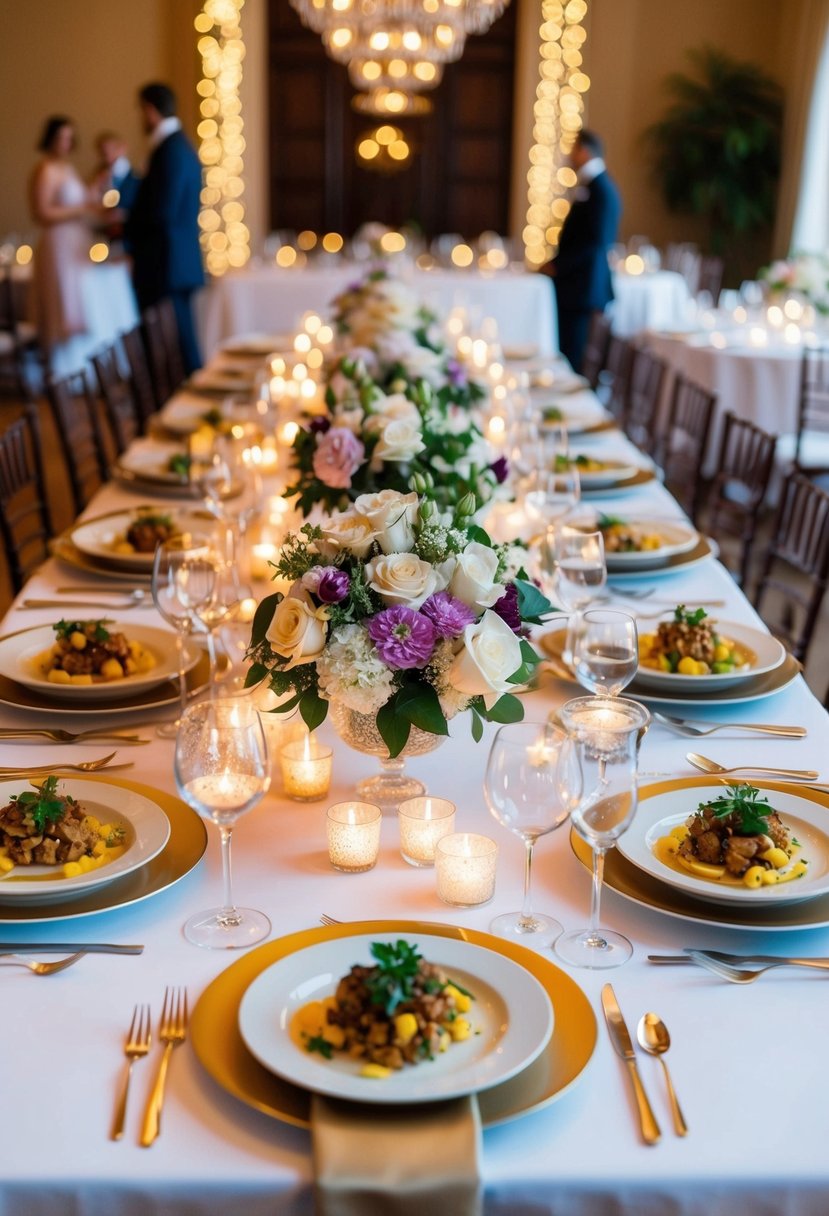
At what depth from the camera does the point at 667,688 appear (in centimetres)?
204

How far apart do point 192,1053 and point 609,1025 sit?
0.39 metres

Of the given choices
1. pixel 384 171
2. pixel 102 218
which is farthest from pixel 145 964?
pixel 384 171

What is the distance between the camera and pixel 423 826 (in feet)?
5.09

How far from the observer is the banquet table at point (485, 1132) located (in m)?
1.06

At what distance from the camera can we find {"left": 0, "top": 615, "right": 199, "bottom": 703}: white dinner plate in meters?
1.97

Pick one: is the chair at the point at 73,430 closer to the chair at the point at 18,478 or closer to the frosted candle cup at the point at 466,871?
the chair at the point at 18,478

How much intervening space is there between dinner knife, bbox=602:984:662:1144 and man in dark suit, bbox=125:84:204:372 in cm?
682

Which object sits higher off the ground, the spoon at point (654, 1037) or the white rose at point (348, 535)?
the white rose at point (348, 535)

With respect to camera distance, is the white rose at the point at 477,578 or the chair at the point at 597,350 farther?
the chair at the point at 597,350

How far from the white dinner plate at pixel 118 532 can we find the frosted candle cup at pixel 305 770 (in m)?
0.97

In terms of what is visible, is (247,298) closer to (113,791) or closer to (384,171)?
(384,171)

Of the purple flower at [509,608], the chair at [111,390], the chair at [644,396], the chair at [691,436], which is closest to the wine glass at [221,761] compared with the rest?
the purple flower at [509,608]

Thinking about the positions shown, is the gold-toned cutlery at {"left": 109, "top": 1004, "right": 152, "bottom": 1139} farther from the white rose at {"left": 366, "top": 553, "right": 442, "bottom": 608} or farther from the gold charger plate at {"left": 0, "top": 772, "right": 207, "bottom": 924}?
the white rose at {"left": 366, "top": 553, "right": 442, "bottom": 608}

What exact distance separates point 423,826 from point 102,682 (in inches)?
27.5
